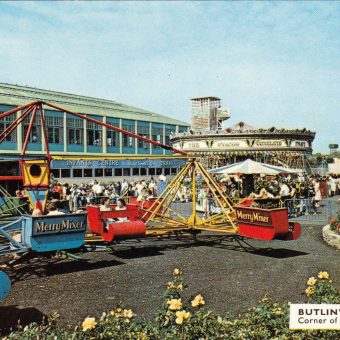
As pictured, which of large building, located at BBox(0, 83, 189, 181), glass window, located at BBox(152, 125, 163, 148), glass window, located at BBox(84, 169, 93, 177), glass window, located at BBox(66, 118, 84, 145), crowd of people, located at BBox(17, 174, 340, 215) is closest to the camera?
crowd of people, located at BBox(17, 174, 340, 215)

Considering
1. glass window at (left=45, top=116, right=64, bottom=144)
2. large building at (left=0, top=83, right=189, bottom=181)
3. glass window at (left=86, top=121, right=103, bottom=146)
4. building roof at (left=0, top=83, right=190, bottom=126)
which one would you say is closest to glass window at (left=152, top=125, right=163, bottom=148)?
large building at (left=0, top=83, right=189, bottom=181)

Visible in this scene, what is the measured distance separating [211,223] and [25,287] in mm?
6787

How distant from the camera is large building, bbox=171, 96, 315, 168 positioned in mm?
27062

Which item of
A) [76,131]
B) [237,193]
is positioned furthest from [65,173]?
[237,193]

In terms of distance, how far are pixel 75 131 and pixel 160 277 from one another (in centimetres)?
3877

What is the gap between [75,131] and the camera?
46406 mm

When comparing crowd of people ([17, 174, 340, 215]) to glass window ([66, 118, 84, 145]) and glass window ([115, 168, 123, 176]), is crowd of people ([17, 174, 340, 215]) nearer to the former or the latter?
glass window ([115, 168, 123, 176])

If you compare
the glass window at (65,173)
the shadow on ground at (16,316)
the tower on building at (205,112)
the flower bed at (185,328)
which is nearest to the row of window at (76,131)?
the tower on building at (205,112)

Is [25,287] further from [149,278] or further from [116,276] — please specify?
[149,278]

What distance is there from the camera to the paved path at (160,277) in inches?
A: 298

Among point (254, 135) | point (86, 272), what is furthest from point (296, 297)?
point (254, 135)

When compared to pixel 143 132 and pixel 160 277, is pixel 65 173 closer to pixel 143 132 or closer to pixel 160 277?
pixel 143 132

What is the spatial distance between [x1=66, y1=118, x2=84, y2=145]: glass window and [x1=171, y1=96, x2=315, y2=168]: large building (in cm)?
1977

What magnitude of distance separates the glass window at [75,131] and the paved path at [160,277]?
111 feet
